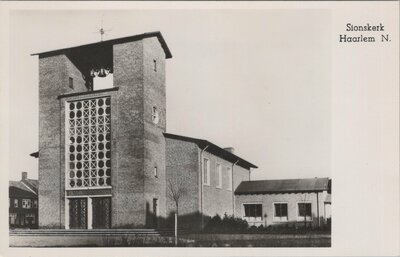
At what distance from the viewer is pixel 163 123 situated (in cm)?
2327

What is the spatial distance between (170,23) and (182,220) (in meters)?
10.4

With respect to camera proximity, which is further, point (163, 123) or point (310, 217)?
point (310, 217)

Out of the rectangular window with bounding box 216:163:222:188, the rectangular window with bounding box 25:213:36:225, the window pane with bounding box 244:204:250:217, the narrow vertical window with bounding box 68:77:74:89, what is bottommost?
the rectangular window with bounding box 25:213:36:225

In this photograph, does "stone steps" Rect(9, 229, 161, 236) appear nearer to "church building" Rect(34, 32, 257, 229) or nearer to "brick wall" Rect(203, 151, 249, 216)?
"church building" Rect(34, 32, 257, 229)

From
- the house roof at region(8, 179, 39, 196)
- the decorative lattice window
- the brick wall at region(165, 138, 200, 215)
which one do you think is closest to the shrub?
the brick wall at region(165, 138, 200, 215)

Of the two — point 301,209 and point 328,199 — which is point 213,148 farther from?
point 328,199

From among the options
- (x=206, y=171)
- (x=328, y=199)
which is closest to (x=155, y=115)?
(x=206, y=171)

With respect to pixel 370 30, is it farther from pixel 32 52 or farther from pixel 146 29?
pixel 32 52

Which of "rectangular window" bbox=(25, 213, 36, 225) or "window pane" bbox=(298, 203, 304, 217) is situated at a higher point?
"window pane" bbox=(298, 203, 304, 217)

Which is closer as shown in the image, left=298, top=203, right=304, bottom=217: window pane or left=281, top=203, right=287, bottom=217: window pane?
left=298, top=203, right=304, bottom=217: window pane

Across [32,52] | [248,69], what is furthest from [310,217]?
[32,52]

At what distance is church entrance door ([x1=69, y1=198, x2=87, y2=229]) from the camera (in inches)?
881

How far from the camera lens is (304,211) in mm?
26250

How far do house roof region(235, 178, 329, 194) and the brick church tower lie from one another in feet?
23.8
